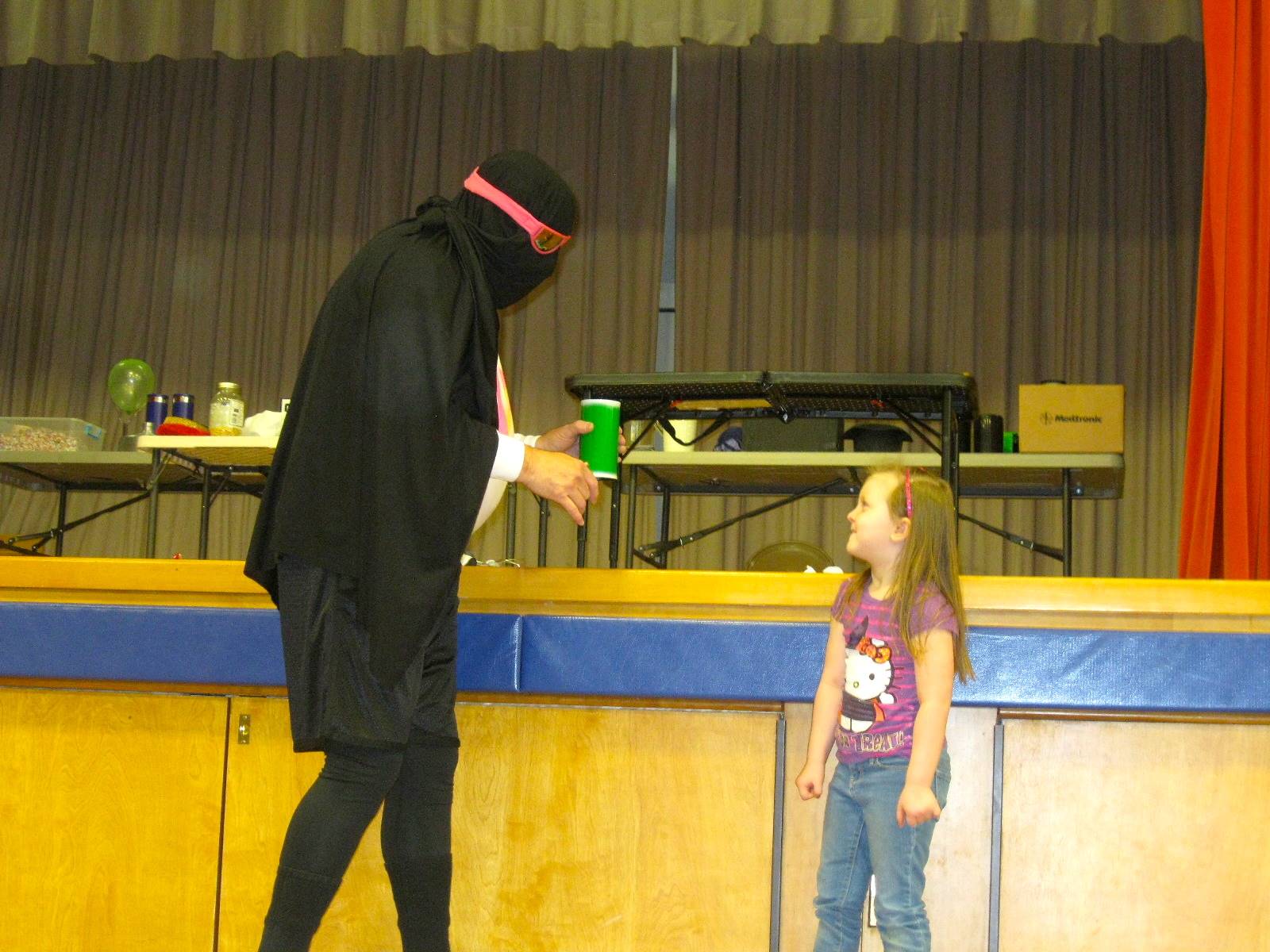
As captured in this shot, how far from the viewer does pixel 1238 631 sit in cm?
186

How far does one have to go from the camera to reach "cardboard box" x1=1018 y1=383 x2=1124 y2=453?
13.7ft

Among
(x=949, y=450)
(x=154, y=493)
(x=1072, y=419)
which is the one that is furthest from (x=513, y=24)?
(x=949, y=450)

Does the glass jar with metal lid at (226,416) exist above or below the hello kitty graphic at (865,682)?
above

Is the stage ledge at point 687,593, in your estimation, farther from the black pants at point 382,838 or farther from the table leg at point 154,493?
the table leg at point 154,493

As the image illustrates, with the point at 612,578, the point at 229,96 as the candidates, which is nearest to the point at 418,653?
the point at 612,578

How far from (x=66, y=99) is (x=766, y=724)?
5657 millimetres

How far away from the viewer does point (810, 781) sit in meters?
1.72

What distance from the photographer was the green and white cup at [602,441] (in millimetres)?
1878

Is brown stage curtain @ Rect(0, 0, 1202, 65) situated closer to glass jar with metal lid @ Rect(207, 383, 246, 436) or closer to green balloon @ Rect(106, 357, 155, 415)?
green balloon @ Rect(106, 357, 155, 415)

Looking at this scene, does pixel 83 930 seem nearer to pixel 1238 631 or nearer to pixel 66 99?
pixel 1238 631

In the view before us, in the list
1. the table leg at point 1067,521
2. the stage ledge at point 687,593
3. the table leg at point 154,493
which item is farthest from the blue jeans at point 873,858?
the table leg at point 154,493

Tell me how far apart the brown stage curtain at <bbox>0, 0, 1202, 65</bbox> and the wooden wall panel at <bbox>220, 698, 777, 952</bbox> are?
12.7 feet

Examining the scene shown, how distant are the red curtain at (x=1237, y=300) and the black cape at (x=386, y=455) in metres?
2.16

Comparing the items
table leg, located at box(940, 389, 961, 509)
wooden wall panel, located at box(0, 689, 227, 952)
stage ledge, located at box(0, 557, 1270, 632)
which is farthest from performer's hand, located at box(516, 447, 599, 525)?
table leg, located at box(940, 389, 961, 509)
